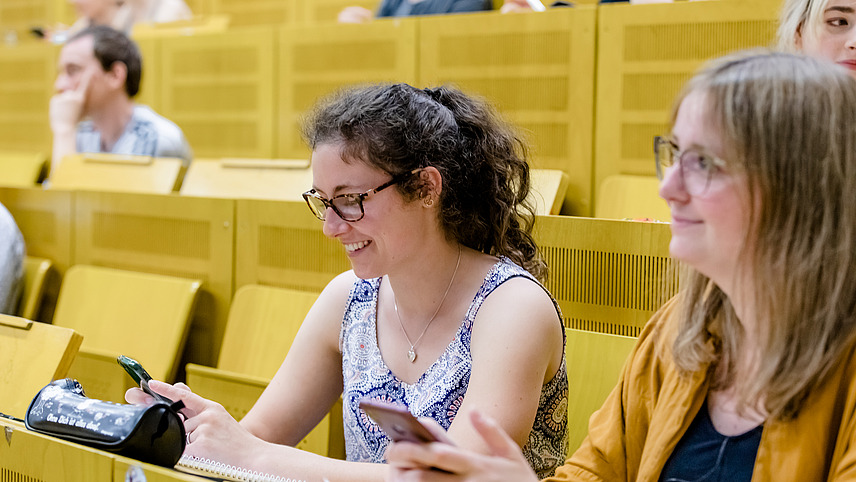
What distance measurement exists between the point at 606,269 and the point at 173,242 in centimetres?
130

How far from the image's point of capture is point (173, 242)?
2.54 meters

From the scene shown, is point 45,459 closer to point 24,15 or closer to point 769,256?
point 769,256

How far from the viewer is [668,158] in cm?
98

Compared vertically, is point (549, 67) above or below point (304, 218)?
above

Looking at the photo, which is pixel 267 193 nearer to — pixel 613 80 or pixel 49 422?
pixel 613 80

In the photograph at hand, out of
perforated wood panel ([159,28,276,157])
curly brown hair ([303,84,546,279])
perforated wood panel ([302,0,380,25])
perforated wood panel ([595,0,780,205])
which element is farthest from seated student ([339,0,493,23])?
curly brown hair ([303,84,546,279])

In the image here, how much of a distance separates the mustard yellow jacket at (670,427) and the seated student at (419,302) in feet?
0.53

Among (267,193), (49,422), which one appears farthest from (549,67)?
(49,422)

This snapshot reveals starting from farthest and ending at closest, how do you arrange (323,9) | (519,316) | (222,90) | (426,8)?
(323,9) → (222,90) → (426,8) → (519,316)

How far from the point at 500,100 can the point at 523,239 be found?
5.10ft

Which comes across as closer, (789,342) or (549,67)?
(789,342)

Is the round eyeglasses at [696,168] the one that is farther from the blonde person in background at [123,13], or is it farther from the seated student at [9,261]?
the blonde person in background at [123,13]

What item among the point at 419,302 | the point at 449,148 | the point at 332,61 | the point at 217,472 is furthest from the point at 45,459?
the point at 332,61

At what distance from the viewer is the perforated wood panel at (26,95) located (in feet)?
14.2
